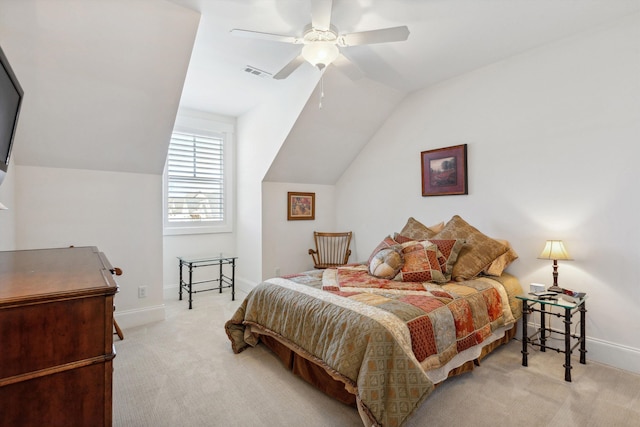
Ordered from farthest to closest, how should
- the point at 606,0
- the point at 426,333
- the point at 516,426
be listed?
the point at 606,0 < the point at 426,333 < the point at 516,426

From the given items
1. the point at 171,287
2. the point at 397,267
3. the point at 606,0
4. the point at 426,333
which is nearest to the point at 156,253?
the point at 171,287

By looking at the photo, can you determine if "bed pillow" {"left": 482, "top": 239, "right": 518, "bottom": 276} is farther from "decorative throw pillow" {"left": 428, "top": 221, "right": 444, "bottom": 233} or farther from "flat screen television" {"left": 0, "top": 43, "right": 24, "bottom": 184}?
"flat screen television" {"left": 0, "top": 43, "right": 24, "bottom": 184}

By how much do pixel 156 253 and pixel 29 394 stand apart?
281 centimetres

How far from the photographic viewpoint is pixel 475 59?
318 cm

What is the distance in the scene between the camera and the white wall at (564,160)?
8.27 ft

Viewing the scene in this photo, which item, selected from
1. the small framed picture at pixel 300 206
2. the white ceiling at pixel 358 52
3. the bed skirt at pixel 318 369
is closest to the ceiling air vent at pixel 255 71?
the white ceiling at pixel 358 52

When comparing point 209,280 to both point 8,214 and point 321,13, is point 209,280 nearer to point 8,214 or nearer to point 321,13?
point 8,214

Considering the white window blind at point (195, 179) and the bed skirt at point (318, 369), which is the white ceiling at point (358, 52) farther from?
the bed skirt at point (318, 369)

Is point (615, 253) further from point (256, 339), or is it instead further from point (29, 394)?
point (29, 394)

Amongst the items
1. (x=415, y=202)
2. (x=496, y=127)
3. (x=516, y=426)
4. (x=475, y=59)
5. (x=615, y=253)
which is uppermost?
(x=475, y=59)

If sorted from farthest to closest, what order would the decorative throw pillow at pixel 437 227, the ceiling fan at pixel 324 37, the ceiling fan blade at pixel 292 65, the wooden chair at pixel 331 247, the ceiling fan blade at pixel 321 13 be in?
the wooden chair at pixel 331 247 → the decorative throw pillow at pixel 437 227 → the ceiling fan blade at pixel 292 65 → the ceiling fan at pixel 324 37 → the ceiling fan blade at pixel 321 13

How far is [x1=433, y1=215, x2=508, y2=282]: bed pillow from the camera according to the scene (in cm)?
293

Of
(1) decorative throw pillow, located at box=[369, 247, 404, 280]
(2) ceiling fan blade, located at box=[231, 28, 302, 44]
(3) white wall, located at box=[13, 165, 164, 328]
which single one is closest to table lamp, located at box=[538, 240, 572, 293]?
(1) decorative throw pillow, located at box=[369, 247, 404, 280]

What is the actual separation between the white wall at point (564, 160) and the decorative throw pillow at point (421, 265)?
85 cm
